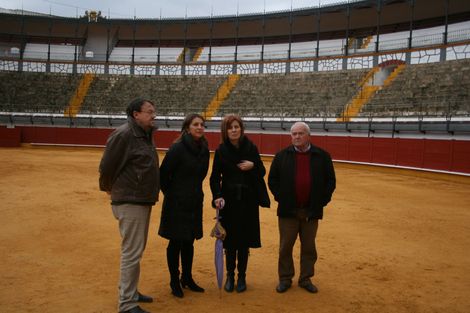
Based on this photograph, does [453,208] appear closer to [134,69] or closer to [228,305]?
[228,305]

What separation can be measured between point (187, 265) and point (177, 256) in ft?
0.50

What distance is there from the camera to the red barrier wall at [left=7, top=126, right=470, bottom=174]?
1384cm

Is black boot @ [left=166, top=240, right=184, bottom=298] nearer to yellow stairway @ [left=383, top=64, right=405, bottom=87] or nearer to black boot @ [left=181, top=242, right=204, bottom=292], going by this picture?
black boot @ [left=181, top=242, right=204, bottom=292]

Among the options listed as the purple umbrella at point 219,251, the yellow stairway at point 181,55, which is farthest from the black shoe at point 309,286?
the yellow stairway at point 181,55

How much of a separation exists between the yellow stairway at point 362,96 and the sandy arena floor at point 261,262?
1177 cm

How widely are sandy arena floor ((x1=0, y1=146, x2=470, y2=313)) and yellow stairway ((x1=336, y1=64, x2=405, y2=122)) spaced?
38.6 feet

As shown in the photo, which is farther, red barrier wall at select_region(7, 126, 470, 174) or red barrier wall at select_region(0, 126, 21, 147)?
red barrier wall at select_region(0, 126, 21, 147)

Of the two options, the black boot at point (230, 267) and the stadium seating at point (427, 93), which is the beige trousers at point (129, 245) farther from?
the stadium seating at point (427, 93)

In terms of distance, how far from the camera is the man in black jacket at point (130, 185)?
279 cm

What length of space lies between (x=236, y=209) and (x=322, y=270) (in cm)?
133

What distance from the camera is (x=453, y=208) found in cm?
811

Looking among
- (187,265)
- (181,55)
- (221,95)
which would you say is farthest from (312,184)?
(181,55)

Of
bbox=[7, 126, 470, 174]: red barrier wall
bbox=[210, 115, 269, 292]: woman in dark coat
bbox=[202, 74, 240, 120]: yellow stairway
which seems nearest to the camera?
bbox=[210, 115, 269, 292]: woman in dark coat

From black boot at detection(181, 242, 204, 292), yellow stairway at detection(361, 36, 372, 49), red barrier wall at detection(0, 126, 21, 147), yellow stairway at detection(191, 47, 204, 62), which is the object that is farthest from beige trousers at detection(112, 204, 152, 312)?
yellow stairway at detection(191, 47, 204, 62)
